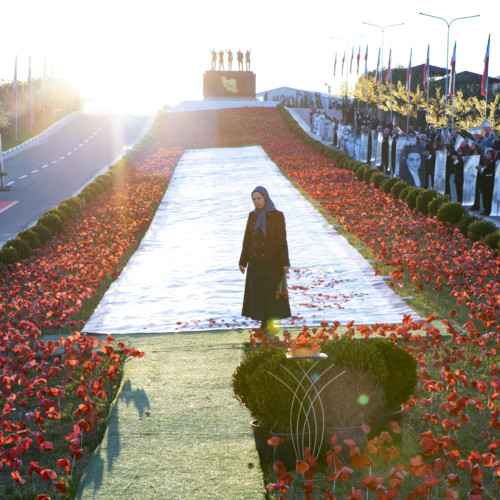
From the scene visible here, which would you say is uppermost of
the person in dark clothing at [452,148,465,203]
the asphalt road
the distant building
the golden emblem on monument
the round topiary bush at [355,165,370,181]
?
the golden emblem on monument

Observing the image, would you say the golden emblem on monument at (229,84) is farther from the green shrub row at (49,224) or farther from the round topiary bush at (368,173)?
the round topiary bush at (368,173)

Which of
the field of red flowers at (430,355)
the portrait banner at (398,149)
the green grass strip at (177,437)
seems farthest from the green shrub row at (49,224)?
the portrait banner at (398,149)

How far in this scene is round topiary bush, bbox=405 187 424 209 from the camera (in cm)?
2067

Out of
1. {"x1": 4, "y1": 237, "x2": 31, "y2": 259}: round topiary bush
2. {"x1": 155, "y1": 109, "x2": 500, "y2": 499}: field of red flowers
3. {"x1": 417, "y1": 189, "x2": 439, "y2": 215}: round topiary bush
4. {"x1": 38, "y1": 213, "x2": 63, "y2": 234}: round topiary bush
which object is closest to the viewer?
{"x1": 155, "y1": 109, "x2": 500, "y2": 499}: field of red flowers

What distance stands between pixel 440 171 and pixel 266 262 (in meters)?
14.3

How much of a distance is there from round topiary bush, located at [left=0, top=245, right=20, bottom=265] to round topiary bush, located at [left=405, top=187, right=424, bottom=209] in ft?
34.9

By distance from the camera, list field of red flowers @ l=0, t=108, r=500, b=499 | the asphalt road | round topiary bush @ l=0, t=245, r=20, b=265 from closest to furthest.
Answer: field of red flowers @ l=0, t=108, r=500, b=499
round topiary bush @ l=0, t=245, r=20, b=265
the asphalt road

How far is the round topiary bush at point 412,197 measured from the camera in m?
20.7

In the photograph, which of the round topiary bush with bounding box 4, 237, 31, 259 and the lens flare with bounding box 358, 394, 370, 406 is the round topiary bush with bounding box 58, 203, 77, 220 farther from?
the lens flare with bounding box 358, 394, 370, 406

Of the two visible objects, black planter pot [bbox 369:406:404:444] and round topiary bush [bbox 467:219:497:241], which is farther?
round topiary bush [bbox 467:219:497:241]

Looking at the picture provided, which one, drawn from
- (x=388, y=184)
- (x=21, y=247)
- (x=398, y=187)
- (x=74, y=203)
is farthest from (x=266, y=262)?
(x=388, y=184)

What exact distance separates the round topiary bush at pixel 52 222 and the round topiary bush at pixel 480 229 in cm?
991

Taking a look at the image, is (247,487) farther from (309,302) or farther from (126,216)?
(126,216)

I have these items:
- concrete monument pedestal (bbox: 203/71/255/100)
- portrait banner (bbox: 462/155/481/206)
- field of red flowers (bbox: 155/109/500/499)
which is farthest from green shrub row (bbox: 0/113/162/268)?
concrete monument pedestal (bbox: 203/71/255/100)
